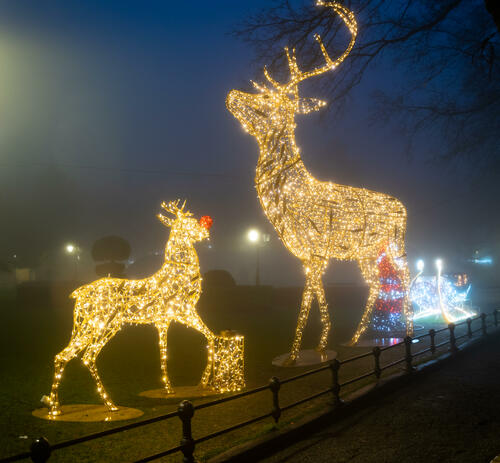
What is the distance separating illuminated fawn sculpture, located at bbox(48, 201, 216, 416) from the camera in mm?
5496

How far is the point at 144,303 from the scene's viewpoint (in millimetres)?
5992

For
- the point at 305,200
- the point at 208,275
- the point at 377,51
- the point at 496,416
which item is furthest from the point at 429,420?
the point at 208,275

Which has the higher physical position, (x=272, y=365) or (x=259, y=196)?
(x=259, y=196)

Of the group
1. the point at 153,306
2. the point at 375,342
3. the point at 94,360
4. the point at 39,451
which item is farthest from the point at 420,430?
the point at 375,342

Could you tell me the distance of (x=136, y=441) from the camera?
15.8 feet

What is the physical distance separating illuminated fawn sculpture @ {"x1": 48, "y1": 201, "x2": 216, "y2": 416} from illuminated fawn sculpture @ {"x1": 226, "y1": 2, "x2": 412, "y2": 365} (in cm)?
177

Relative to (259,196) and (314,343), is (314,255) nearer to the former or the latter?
(259,196)

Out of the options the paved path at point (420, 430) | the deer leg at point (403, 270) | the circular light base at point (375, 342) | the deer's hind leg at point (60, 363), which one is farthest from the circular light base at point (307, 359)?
the deer's hind leg at point (60, 363)

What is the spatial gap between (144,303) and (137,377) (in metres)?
2.46

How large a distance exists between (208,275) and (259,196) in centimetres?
1631

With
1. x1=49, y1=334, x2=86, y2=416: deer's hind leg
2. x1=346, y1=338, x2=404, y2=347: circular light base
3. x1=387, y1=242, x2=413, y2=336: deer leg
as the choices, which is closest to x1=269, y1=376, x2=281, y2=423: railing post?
x1=49, y1=334, x2=86, y2=416: deer's hind leg

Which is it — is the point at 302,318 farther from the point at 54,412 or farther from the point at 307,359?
the point at 54,412

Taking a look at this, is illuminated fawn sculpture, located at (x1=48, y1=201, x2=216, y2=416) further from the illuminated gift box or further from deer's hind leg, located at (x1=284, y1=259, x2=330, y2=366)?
deer's hind leg, located at (x1=284, y1=259, x2=330, y2=366)

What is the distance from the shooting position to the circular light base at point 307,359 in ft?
26.7
